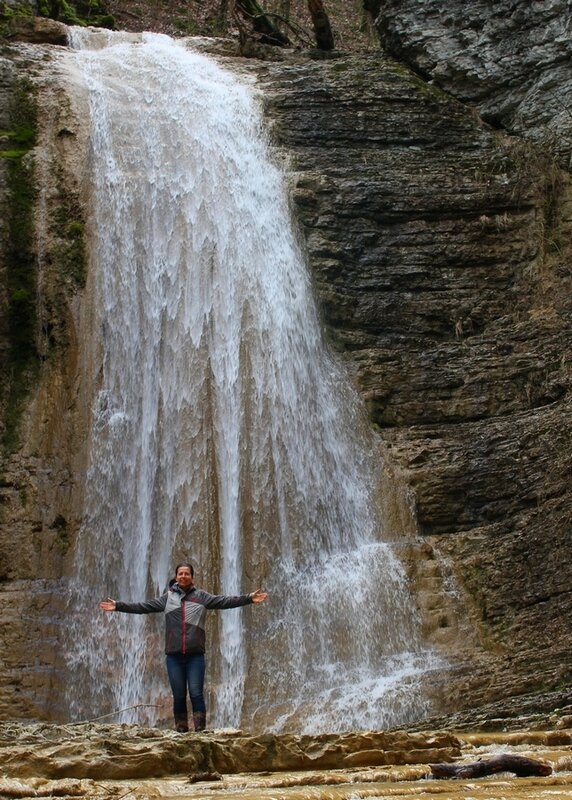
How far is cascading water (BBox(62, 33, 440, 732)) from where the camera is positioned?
1295cm

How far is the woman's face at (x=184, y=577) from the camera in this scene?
9750 mm

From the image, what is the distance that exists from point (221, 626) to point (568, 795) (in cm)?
820

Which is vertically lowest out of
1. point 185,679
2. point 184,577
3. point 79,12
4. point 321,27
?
point 185,679

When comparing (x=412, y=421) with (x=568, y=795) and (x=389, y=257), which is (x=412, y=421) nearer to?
(x=389, y=257)

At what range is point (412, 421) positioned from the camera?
15.9 meters

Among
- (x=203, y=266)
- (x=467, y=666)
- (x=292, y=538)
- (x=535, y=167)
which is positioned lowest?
(x=467, y=666)

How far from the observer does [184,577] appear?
32.1ft

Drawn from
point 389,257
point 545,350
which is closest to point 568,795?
point 545,350

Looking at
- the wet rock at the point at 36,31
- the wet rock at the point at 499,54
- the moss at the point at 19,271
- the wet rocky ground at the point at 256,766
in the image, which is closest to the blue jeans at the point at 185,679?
the wet rocky ground at the point at 256,766

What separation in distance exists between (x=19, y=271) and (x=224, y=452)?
4268mm

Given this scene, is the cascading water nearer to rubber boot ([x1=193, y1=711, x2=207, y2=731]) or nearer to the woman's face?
rubber boot ([x1=193, y1=711, x2=207, y2=731])

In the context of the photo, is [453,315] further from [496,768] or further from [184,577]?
[496,768]

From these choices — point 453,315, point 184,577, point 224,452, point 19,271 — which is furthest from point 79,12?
point 184,577

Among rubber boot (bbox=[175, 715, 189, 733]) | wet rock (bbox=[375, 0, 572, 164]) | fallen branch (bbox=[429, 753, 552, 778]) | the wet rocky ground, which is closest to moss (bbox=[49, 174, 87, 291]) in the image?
wet rock (bbox=[375, 0, 572, 164])
